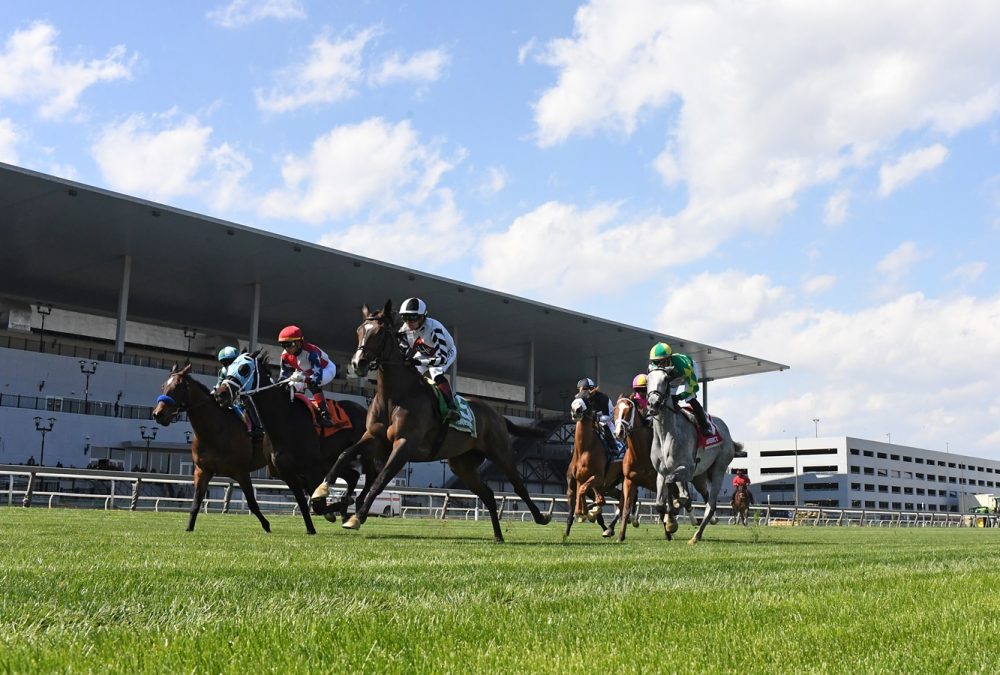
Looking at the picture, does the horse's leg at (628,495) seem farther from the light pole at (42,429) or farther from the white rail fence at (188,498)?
the light pole at (42,429)

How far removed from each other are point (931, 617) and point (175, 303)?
6048 cm

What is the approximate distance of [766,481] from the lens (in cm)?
10912

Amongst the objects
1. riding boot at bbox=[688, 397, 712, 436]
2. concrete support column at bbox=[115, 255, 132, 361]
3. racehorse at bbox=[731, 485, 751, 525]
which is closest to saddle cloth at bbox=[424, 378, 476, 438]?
riding boot at bbox=[688, 397, 712, 436]

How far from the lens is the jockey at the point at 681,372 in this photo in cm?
1229

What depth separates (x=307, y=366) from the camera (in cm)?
1259

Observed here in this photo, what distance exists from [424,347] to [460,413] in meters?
0.92

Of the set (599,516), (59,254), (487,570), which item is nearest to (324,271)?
(59,254)

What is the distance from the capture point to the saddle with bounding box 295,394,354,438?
12422 millimetres

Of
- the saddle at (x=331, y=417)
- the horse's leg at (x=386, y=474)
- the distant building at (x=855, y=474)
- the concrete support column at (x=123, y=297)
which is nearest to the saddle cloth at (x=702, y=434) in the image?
the horse's leg at (x=386, y=474)

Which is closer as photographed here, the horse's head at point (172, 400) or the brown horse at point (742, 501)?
the horse's head at point (172, 400)

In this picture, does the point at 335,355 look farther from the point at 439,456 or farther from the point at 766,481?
the point at 439,456

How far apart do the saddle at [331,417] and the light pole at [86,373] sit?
42823mm

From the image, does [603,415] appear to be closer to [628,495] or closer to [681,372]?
[628,495]

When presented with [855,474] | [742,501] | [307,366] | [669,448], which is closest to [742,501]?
[742,501]
